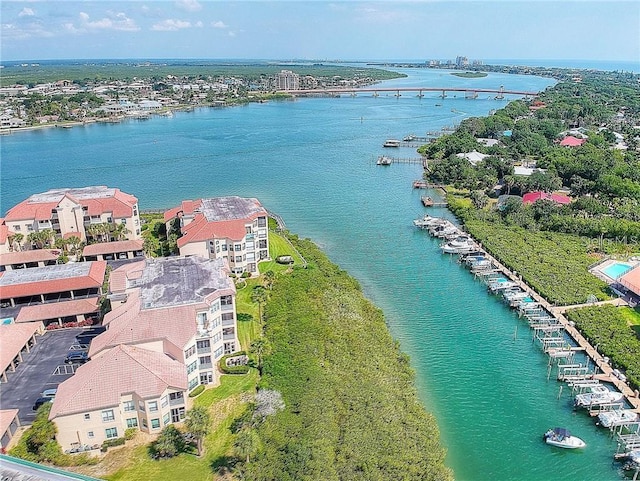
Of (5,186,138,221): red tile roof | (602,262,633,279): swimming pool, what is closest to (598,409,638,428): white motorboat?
(602,262,633,279): swimming pool

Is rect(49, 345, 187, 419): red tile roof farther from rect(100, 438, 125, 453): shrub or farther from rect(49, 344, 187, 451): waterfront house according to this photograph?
rect(100, 438, 125, 453): shrub

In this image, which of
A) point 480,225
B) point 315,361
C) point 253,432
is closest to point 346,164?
point 480,225

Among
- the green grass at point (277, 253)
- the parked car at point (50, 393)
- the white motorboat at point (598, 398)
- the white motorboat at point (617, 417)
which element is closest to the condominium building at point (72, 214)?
the green grass at point (277, 253)

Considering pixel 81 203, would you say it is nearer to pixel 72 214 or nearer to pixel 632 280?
pixel 72 214

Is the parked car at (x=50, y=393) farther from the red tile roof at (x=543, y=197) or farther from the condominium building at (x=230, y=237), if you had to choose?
the red tile roof at (x=543, y=197)

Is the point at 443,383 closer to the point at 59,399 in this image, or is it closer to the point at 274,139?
the point at 59,399
